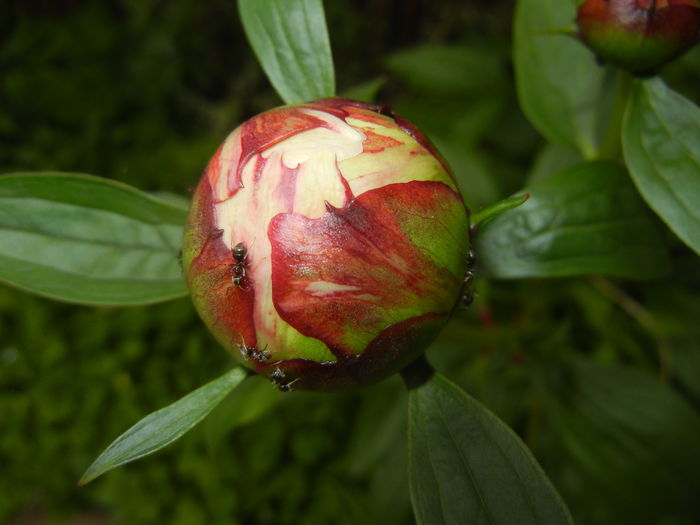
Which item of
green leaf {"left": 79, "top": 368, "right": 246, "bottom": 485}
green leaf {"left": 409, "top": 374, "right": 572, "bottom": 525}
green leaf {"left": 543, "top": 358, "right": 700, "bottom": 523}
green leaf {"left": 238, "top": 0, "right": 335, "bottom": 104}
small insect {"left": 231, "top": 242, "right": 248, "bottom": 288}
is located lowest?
green leaf {"left": 543, "top": 358, "right": 700, "bottom": 523}

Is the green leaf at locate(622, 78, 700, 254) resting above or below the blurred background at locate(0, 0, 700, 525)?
above

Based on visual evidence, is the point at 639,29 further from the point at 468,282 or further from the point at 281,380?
the point at 281,380

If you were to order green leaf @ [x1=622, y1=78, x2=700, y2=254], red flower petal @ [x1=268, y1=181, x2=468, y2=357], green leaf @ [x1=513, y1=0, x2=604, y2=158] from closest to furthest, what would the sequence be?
red flower petal @ [x1=268, y1=181, x2=468, y2=357] → green leaf @ [x1=622, y1=78, x2=700, y2=254] → green leaf @ [x1=513, y1=0, x2=604, y2=158]

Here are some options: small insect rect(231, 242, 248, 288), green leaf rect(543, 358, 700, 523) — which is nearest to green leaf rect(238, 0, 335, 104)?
small insect rect(231, 242, 248, 288)

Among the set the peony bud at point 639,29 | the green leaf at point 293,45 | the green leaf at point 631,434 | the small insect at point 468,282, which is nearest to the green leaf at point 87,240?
the green leaf at point 293,45

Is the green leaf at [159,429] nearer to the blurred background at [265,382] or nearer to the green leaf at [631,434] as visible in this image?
the blurred background at [265,382]

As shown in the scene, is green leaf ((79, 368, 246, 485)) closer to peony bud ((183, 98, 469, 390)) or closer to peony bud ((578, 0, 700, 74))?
peony bud ((183, 98, 469, 390))

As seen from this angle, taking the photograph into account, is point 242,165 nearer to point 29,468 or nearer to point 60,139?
point 29,468
